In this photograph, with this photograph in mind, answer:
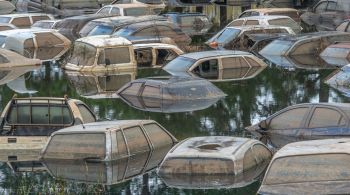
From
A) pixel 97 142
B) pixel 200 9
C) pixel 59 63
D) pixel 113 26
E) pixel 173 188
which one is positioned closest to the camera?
pixel 173 188

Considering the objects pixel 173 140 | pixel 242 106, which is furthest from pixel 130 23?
pixel 173 140

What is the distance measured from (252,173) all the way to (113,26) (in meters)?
24.4

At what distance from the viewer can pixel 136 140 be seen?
20281 mm

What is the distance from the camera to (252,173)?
722 inches

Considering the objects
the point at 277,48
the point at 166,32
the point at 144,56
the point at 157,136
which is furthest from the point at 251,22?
the point at 157,136

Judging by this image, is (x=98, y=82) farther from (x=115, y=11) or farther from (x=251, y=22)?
(x=115, y=11)

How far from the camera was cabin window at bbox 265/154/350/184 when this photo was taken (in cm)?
1533

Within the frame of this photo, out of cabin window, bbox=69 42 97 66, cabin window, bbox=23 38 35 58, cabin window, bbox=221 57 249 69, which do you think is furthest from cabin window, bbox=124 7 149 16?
cabin window, bbox=221 57 249 69

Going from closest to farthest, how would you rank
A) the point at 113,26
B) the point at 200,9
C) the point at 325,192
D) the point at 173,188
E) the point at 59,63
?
the point at 325,192
the point at 173,188
the point at 59,63
the point at 113,26
the point at 200,9

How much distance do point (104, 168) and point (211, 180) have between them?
8.56ft

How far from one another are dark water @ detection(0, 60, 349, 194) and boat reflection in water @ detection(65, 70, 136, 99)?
26 cm

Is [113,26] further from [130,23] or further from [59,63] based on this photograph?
[59,63]

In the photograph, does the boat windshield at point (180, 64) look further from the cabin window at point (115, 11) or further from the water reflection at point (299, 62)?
the cabin window at point (115, 11)

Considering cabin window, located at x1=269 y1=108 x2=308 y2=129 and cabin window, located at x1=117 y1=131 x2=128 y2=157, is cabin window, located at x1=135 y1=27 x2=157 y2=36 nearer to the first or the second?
cabin window, located at x1=269 y1=108 x2=308 y2=129
